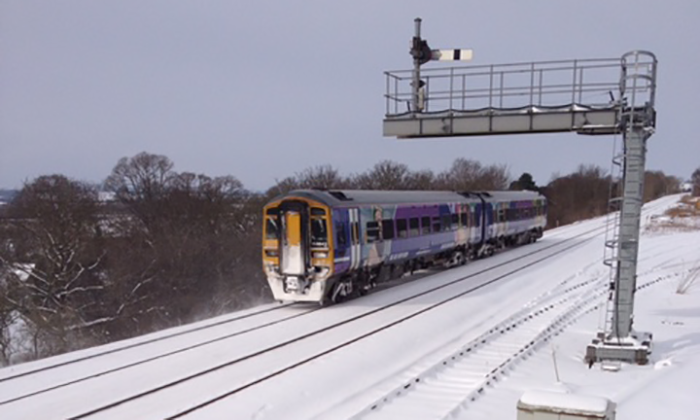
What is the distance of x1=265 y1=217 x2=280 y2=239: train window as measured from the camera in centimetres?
1527

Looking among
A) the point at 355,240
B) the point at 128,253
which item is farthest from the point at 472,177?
the point at 355,240

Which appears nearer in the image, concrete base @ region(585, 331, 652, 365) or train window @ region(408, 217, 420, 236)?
concrete base @ region(585, 331, 652, 365)

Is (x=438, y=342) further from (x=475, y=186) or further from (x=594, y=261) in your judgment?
(x=475, y=186)

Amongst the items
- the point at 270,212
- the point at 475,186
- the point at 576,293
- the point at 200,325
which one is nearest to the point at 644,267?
the point at 576,293

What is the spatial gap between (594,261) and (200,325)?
1860cm

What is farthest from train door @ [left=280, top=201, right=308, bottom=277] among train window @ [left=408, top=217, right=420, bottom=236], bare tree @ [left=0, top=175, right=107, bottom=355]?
bare tree @ [left=0, top=175, right=107, bottom=355]

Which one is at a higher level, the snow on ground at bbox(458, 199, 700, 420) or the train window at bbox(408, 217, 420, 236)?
the train window at bbox(408, 217, 420, 236)

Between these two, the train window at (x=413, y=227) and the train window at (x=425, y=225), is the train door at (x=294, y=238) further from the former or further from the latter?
the train window at (x=425, y=225)

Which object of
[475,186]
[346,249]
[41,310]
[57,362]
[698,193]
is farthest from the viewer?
[698,193]

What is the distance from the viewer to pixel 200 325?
43.1 feet

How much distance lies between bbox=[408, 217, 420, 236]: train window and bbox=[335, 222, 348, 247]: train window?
4298mm

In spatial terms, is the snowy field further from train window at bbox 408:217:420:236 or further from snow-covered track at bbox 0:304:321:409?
train window at bbox 408:217:420:236

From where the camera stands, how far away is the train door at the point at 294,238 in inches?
587

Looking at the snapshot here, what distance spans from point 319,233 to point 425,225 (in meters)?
6.43
